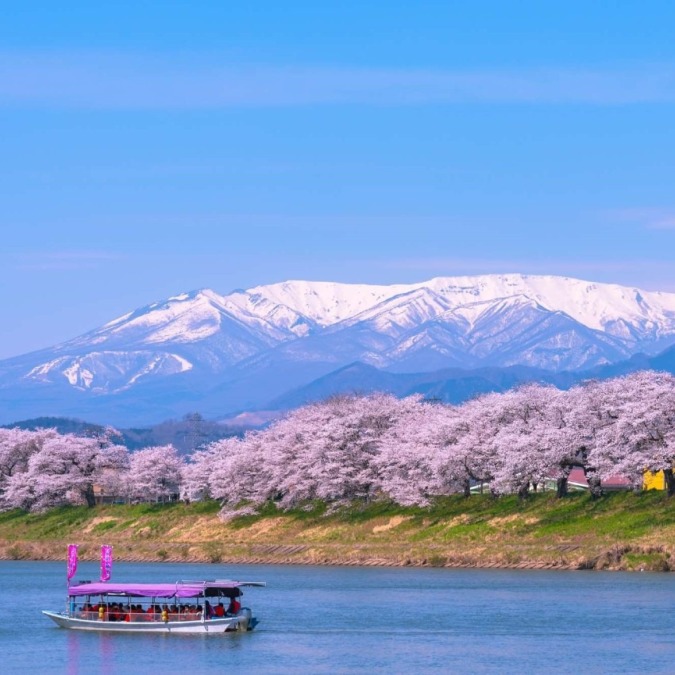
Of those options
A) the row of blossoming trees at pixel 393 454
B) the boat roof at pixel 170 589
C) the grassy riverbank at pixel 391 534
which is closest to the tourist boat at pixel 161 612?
the boat roof at pixel 170 589

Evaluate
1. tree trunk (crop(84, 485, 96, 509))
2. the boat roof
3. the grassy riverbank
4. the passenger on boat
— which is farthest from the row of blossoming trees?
the boat roof

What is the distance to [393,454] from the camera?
113625mm

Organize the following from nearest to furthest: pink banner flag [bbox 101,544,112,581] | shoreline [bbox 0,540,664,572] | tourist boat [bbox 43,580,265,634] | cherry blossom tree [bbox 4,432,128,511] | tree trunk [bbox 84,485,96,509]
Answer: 1. tourist boat [bbox 43,580,265,634]
2. pink banner flag [bbox 101,544,112,581]
3. shoreline [bbox 0,540,664,572]
4. tree trunk [bbox 84,485,96,509]
5. cherry blossom tree [bbox 4,432,128,511]

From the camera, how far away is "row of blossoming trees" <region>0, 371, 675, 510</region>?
9825cm

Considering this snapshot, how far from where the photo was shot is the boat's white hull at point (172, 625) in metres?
62.2

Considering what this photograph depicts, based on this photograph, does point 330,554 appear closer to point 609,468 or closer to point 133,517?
point 609,468

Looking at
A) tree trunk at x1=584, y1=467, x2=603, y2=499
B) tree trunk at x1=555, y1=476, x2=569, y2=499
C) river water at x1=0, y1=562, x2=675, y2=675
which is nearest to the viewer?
river water at x1=0, y1=562, x2=675, y2=675

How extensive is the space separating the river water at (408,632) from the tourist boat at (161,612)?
710 mm

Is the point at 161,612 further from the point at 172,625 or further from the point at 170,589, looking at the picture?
the point at 170,589

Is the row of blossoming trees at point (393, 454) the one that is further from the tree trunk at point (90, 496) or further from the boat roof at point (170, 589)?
the boat roof at point (170, 589)

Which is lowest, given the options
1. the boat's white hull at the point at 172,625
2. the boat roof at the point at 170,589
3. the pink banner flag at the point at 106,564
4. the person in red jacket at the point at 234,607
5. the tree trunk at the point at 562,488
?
the boat's white hull at the point at 172,625

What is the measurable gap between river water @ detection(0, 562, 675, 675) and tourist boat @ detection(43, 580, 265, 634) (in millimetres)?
710

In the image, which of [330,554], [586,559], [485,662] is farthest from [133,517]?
[485,662]

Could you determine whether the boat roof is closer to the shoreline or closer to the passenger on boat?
the passenger on boat
